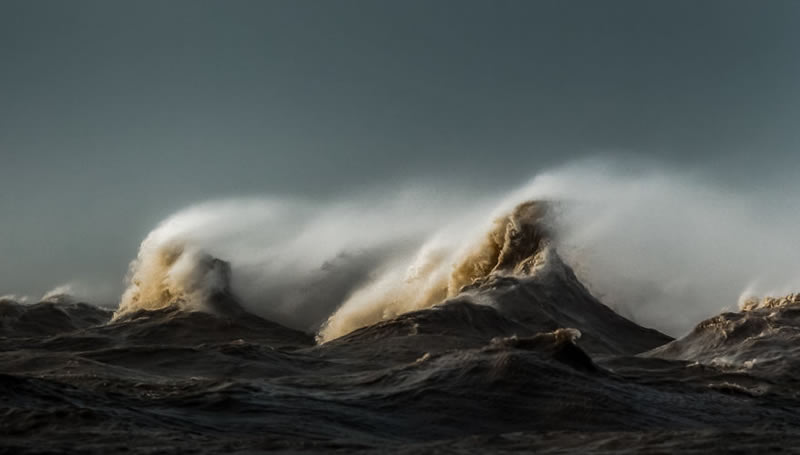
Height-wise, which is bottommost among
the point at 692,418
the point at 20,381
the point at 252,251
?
the point at 692,418

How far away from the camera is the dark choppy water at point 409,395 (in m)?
7.44

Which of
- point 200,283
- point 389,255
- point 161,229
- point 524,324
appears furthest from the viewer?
point 161,229

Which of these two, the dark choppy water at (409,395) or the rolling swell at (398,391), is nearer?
the dark choppy water at (409,395)

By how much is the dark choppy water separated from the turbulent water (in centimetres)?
3

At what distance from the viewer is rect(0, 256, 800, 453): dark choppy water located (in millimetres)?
7441

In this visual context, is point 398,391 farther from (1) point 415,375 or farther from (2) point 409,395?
(1) point 415,375

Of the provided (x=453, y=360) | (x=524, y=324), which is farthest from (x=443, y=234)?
(x=453, y=360)

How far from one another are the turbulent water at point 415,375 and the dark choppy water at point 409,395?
0.03 metres

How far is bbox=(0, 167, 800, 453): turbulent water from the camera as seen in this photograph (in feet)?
25.1

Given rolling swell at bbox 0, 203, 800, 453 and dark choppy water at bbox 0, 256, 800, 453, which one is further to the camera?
rolling swell at bbox 0, 203, 800, 453

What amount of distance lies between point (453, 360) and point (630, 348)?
36.8 ft

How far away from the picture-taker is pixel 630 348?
842 inches

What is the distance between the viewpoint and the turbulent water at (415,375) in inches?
Answer: 301

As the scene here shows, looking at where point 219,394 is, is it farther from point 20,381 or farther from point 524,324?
point 524,324
